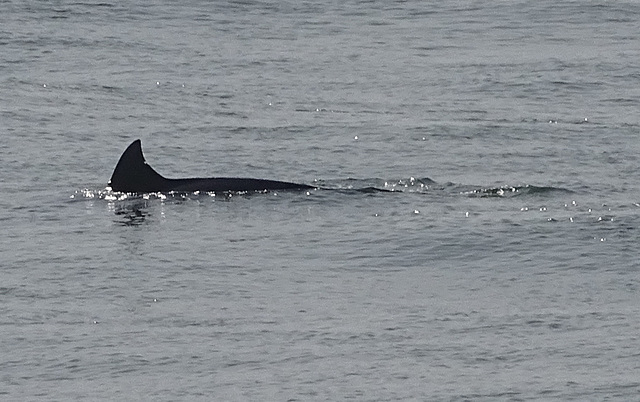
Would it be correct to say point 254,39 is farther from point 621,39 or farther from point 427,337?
point 427,337

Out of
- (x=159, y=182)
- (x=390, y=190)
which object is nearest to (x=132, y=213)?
(x=159, y=182)

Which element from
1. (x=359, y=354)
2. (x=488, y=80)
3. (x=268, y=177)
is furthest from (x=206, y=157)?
(x=359, y=354)

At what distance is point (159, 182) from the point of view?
14.3 m

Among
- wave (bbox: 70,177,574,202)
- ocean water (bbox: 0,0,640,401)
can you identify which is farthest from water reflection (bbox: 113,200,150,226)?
wave (bbox: 70,177,574,202)

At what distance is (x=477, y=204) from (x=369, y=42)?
10.0 meters

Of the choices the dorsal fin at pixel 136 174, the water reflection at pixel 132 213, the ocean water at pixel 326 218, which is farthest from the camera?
the dorsal fin at pixel 136 174

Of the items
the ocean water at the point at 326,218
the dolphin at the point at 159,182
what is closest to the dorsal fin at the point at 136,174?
the dolphin at the point at 159,182

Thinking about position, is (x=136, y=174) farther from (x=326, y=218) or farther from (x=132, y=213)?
(x=326, y=218)

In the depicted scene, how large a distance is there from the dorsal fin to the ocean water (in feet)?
0.60

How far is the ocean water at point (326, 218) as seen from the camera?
966 cm

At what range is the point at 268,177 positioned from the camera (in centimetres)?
Result: 1524

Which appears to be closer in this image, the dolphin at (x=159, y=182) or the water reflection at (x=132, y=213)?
the water reflection at (x=132, y=213)

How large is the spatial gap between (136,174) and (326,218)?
69.1 inches

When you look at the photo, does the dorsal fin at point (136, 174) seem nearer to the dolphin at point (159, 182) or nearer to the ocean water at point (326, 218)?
the dolphin at point (159, 182)
